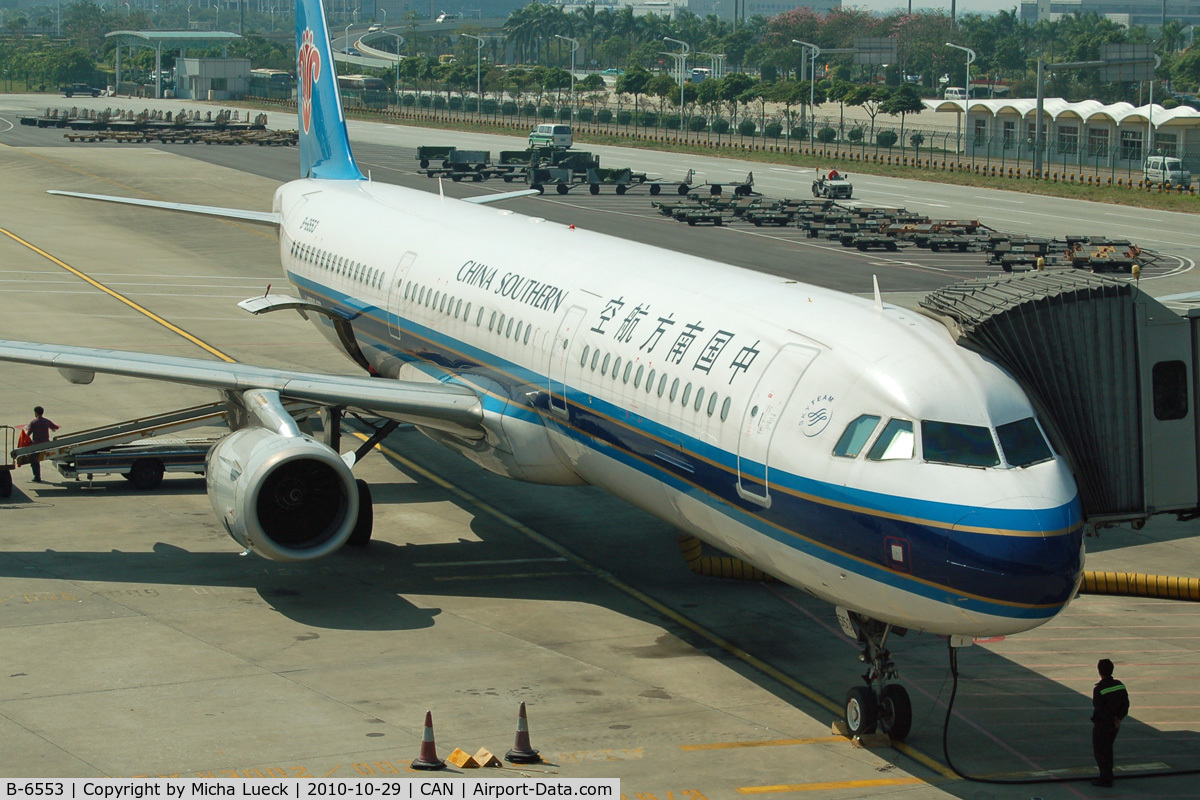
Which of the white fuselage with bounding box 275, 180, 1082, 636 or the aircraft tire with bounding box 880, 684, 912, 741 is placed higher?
the white fuselage with bounding box 275, 180, 1082, 636

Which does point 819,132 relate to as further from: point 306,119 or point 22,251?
point 306,119

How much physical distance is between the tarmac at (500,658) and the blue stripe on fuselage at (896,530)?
2609 millimetres

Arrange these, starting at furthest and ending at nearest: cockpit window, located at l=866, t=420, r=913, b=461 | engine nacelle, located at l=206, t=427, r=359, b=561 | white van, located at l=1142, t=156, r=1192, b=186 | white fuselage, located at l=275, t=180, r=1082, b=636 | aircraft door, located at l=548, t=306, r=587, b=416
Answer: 1. white van, located at l=1142, t=156, r=1192, b=186
2. aircraft door, located at l=548, t=306, r=587, b=416
3. engine nacelle, located at l=206, t=427, r=359, b=561
4. cockpit window, located at l=866, t=420, r=913, b=461
5. white fuselage, located at l=275, t=180, r=1082, b=636

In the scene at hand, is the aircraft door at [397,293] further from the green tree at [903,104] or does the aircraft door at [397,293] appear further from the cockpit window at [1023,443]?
the green tree at [903,104]

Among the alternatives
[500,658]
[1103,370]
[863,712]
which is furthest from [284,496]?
[1103,370]

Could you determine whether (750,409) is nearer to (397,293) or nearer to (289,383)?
(289,383)

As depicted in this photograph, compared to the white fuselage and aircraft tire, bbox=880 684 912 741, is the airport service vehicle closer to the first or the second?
the white fuselage

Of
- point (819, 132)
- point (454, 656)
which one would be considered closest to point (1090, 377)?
point (454, 656)

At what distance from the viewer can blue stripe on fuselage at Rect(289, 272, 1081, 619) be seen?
15.3 m

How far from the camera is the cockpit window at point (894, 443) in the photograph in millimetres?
16266

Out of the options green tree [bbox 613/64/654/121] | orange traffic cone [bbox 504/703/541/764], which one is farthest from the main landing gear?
green tree [bbox 613/64/654/121]

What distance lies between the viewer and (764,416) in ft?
58.9

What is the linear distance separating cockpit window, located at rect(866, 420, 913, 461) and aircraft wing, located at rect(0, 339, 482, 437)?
10.2 metres

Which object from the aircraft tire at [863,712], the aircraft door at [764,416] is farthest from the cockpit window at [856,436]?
the aircraft tire at [863,712]
